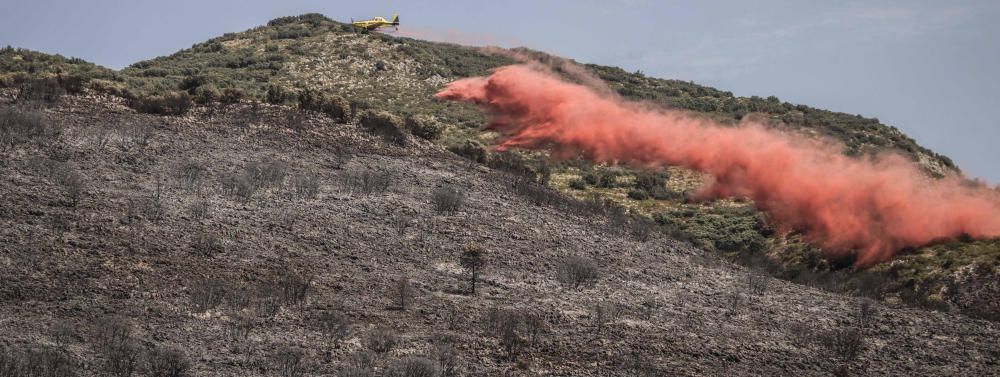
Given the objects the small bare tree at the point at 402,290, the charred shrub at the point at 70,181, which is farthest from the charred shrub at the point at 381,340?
the charred shrub at the point at 70,181

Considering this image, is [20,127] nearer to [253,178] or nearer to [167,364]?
[253,178]

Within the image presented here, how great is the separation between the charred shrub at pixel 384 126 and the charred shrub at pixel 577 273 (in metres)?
18.5

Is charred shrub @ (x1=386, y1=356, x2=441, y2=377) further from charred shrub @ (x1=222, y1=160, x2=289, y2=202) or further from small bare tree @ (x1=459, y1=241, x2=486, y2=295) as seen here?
charred shrub @ (x1=222, y1=160, x2=289, y2=202)

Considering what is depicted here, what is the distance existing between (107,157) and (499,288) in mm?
17270

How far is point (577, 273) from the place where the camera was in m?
43.3

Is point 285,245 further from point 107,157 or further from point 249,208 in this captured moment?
point 107,157

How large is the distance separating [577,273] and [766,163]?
31.2 m

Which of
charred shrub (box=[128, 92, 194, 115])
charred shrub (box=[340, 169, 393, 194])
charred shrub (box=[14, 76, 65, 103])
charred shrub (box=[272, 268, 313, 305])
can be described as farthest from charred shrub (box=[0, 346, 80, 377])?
charred shrub (box=[128, 92, 194, 115])

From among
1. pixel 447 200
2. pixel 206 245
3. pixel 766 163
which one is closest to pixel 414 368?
pixel 206 245

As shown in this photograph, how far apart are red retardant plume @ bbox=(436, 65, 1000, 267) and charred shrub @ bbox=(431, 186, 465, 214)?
18.6 metres

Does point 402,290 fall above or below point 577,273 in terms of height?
below

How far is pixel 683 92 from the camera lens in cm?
10856

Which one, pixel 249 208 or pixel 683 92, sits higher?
pixel 683 92

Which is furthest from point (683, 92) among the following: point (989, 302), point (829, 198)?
point (989, 302)
